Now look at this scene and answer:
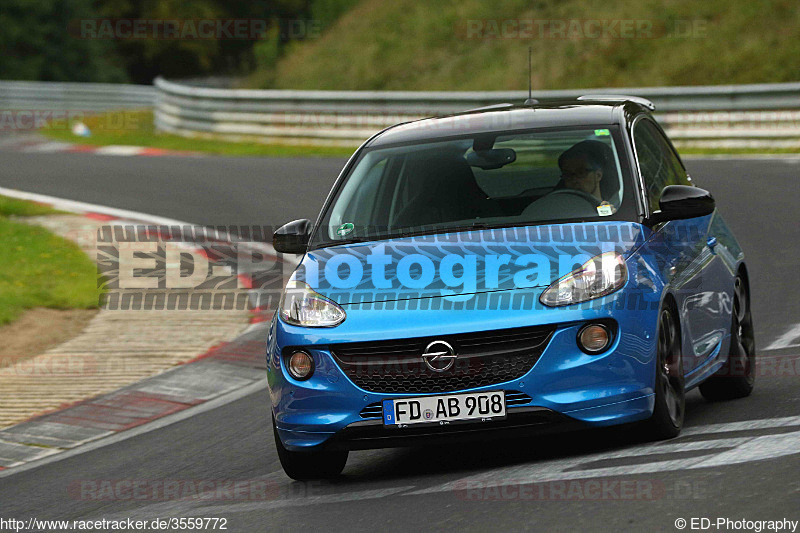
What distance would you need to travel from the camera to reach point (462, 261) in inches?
258

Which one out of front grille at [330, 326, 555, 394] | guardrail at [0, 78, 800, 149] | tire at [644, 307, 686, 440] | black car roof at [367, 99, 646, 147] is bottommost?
guardrail at [0, 78, 800, 149]

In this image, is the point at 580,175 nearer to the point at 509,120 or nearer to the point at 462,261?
the point at 509,120

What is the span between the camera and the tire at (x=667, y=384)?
6.43 metres

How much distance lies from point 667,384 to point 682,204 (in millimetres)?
947

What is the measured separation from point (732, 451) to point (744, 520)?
1.14 metres

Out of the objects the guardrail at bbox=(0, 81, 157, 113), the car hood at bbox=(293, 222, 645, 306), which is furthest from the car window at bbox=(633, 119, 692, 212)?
the guardrail at bbox=(0, 81, 157, 113)

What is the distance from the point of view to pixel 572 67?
29.8 metres

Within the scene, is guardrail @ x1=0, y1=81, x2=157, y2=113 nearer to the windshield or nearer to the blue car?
the windshield

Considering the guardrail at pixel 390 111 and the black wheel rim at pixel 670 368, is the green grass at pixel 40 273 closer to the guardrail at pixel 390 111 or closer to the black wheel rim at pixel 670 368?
the black wheel rim at pixel 670 368

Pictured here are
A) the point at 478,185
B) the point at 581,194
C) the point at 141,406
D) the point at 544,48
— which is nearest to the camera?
the point at 581,194

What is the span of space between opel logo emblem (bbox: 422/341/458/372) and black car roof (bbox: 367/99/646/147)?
6.20 feet

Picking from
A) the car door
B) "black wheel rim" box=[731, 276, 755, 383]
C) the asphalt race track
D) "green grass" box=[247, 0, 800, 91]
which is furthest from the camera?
"green grass" box=[247, 0, 800, 91]

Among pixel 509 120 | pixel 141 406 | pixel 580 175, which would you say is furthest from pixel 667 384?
pixel 141 406

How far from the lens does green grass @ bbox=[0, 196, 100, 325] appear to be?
486 inches
